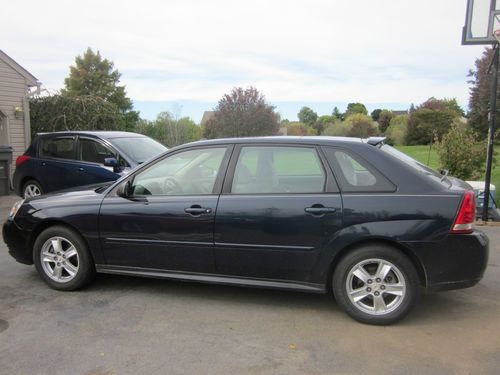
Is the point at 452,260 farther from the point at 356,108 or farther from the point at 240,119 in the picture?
the point at 356,108

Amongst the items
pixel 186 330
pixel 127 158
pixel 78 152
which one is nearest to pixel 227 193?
pixel 186 330

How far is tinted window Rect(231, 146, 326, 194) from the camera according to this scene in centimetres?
403

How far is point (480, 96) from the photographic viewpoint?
3428 centimetres

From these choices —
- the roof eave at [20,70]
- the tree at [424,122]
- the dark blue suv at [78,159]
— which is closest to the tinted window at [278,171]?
the dark blue suv at [78,159]

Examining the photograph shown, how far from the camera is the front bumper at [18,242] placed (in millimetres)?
4812

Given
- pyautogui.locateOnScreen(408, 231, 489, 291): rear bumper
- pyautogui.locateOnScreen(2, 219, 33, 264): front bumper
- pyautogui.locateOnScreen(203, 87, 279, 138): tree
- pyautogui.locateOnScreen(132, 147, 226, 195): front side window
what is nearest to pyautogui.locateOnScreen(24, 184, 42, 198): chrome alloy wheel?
pyautogui.locateOnScreen(2, 219, 33, 264): front bumper

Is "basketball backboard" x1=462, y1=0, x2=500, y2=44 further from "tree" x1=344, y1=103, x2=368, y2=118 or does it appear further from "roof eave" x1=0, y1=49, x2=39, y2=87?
"tree" x1=344, y1=103, x2=368, y2=118

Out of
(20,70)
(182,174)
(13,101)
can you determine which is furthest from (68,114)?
(182,174)

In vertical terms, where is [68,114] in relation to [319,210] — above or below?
above

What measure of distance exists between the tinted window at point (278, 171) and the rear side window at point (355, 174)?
0.13 metres

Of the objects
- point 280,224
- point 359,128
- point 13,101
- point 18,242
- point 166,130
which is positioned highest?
point 359,128

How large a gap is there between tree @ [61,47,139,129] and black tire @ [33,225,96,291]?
1788 inches

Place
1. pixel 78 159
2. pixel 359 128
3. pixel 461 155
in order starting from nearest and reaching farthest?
pixel 78 159 < pixel 461 155 < pixel 359 128

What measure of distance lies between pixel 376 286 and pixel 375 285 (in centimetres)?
1
